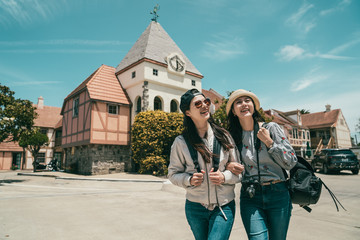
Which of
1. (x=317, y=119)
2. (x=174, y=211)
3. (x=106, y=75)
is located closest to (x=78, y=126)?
(x=106, y=75)

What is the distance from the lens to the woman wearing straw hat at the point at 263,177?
2.05m

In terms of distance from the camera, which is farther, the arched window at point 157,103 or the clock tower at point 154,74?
the arched window at point 157,103

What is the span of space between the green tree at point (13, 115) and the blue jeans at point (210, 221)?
13.9 metres

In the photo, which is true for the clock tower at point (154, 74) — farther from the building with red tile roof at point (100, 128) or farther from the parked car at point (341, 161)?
the parked car at point (341, 161)

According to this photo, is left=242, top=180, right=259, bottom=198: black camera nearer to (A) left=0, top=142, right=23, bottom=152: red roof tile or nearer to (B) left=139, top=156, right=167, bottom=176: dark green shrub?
(B) left=139, top=156, right=167, bottom=176: dark green shrub

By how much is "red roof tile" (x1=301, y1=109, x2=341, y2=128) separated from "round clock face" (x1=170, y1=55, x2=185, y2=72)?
30.5 meters

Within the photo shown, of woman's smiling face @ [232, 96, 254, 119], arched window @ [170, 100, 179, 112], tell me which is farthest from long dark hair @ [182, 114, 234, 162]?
arched window @ [170, 100, 179, 112]

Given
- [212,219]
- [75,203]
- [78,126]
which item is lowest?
[75,203]

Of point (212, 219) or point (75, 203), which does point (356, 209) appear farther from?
point (75, 203)

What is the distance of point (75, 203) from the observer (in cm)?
704

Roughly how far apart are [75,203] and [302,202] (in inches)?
263

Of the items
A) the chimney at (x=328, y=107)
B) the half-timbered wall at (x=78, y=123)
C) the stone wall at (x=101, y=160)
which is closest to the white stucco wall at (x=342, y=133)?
the chimney at (x=328, y=107)

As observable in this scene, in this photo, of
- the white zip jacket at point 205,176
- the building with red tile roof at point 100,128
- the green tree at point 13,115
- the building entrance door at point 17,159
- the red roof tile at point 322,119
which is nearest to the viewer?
the white zip jacket at point 205,176

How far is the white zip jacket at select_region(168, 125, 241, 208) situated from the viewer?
6.48 feet
